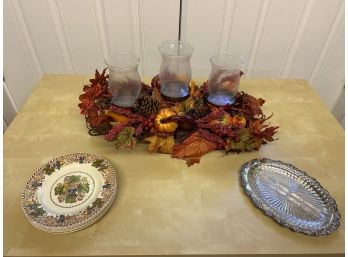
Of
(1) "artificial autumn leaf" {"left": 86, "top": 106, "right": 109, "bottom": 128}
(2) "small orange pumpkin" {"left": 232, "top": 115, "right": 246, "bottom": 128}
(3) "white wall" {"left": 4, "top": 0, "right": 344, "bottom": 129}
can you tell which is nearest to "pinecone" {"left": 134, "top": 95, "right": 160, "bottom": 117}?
(1) "artificial autumn leaf" {"left": 86, "top": 106, "right": 109, "bottom": 128}

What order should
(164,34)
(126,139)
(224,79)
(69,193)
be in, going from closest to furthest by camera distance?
1. (69,193)
2. (126,139)
3. (224,79)
4. (164,34)

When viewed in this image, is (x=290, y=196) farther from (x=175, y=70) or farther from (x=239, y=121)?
(x=175, y=70)

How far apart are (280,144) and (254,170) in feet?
0.49

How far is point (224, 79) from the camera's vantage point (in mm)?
886

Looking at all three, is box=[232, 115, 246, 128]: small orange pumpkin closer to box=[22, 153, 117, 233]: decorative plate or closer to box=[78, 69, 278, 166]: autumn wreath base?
box=[78, 69, 278, 166]: autumn wreath base

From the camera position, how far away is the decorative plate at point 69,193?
2.02 feet

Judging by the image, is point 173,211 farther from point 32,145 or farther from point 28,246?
point 32,145

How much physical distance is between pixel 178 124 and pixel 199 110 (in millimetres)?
87

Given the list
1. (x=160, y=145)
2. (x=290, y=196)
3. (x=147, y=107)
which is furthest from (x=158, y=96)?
(x=290, y=196)

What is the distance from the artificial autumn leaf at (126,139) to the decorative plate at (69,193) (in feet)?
0.21

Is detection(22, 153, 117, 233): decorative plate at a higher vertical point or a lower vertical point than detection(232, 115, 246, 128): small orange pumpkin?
lower

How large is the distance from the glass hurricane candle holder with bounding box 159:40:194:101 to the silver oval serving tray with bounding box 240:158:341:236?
0.32m

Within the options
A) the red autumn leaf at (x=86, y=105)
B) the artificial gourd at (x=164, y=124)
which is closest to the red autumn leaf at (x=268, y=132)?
the artificial gourd at (x=164, y=124)

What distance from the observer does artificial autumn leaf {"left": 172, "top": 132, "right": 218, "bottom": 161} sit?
0.79 metres
